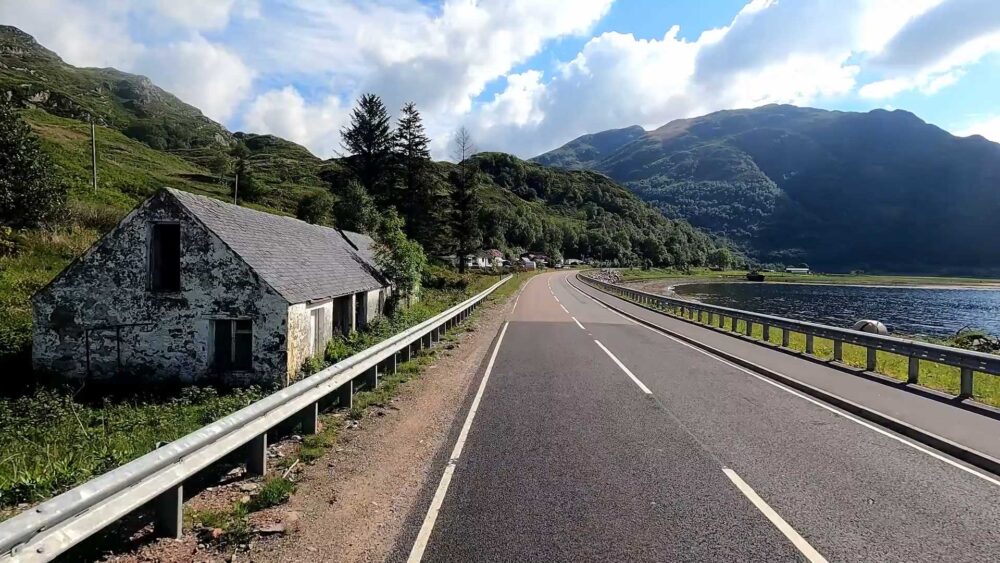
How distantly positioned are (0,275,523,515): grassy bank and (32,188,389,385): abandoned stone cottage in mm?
1004

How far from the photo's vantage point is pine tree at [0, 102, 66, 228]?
29734mm

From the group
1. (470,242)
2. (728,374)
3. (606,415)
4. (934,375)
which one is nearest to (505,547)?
(606,415)

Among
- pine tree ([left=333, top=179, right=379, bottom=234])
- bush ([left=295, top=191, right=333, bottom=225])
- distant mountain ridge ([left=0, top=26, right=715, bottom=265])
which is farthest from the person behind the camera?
distant mountain ridge ([left=0, top=26, right=715, bottom=265])

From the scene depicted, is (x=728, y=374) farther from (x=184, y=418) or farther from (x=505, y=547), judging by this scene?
(x=184, y=418)

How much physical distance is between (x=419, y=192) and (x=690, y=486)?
68.1 metres

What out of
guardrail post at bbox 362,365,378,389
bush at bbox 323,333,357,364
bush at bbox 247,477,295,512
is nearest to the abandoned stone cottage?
bush at bbox 323,333,357,364

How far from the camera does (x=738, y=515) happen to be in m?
4.99

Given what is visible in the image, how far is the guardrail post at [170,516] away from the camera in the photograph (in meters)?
4.66

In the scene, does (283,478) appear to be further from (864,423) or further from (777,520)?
(864,423)

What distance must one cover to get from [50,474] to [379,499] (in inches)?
156

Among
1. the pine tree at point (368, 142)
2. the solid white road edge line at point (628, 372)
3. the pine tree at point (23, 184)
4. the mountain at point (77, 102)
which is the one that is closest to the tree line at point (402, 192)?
the pine tree at point (368, 142)

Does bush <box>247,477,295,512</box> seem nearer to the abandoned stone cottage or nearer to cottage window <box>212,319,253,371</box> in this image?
the abandoned stone cottage

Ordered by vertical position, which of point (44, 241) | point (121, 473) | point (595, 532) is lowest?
point (595, 532)

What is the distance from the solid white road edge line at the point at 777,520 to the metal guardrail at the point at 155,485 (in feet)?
17.2
